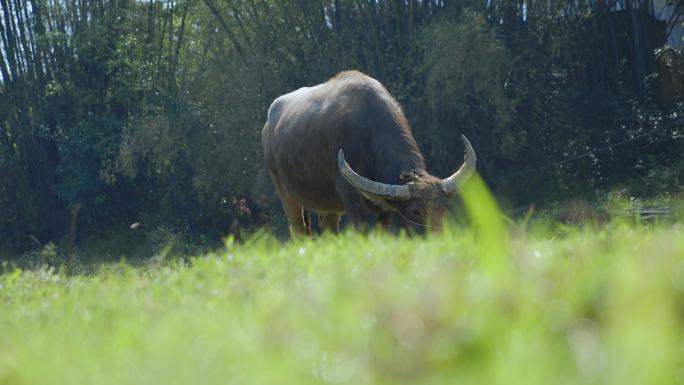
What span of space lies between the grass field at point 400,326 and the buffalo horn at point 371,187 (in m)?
4.98

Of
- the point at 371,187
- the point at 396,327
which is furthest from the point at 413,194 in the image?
the point at 396,327

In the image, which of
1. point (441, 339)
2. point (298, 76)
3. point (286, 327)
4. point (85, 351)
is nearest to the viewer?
point (441, 339)

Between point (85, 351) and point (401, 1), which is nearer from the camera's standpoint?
point (85, 351)

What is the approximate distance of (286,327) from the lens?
2352 millimetres

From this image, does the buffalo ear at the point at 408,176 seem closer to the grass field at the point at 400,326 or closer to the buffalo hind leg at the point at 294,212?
the buffalo hind leg at the point at 294,212

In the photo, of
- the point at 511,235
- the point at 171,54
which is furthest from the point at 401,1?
the point at 511,235

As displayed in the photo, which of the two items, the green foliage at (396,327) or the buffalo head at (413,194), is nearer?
the green foliage at (396,327)

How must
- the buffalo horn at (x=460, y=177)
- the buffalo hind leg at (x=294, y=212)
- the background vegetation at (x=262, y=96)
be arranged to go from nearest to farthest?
the buffalo horn at (x=460, y=177) → the buffalo hind leg at (x=294, y=212) → the background vegetation at (x=262, y=96)

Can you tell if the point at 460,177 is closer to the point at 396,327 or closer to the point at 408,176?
the point at 408,176

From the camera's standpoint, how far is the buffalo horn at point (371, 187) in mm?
8633

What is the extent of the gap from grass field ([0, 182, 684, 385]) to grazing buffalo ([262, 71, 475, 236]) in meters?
4.91

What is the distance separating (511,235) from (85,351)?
2288 millimetres

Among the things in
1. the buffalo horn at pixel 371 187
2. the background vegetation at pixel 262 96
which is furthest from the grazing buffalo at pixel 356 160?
the background vegetation at pixel 262 96

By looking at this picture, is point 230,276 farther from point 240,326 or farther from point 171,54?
point 171,54
